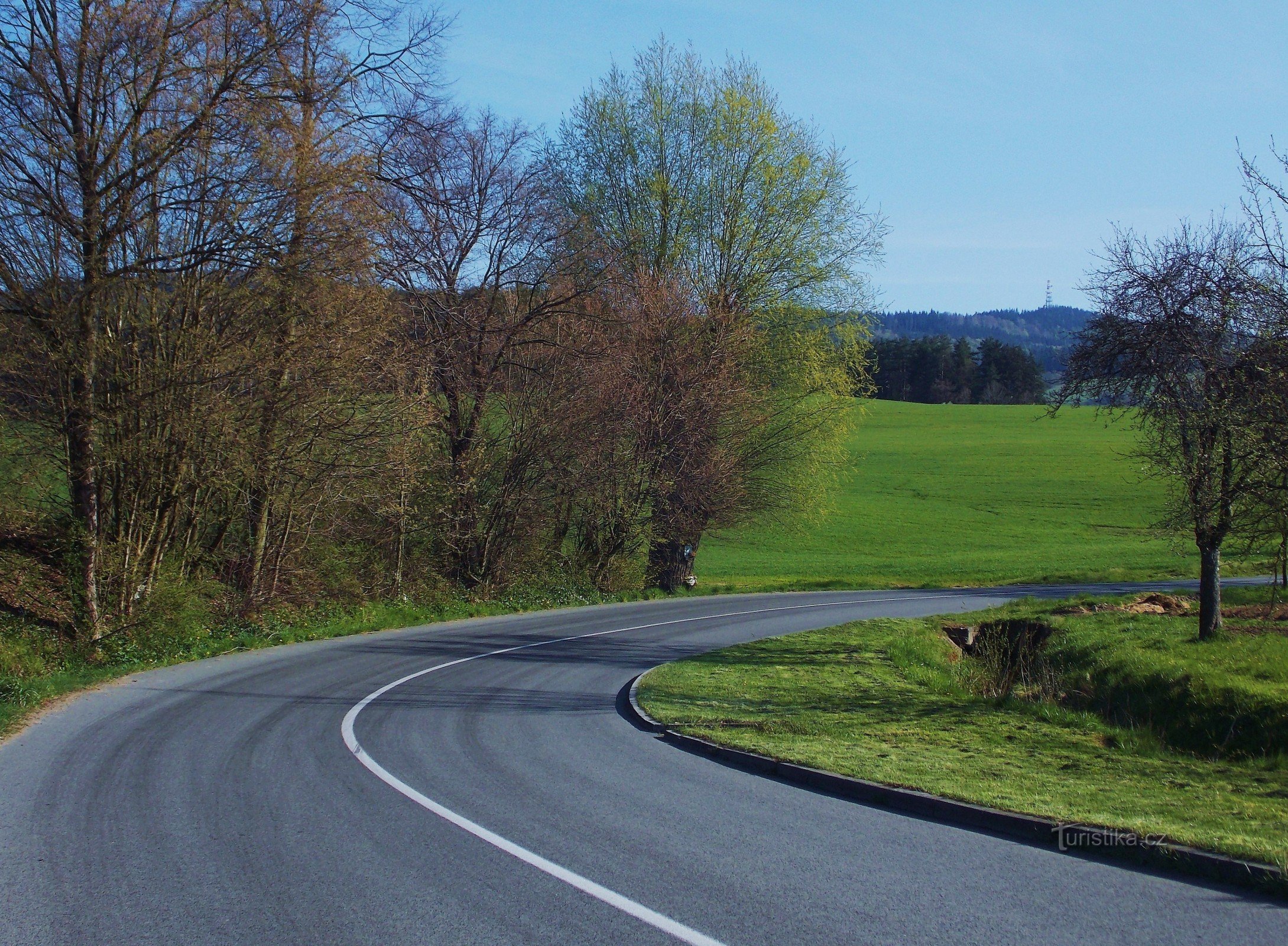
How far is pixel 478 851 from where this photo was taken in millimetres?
6145

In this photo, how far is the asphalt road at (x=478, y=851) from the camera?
195 inches

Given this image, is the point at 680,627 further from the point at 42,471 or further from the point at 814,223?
the point at 814,223

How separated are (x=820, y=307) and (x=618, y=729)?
76.9ft

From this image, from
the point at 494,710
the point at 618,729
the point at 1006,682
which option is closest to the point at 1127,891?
the point at 618,729

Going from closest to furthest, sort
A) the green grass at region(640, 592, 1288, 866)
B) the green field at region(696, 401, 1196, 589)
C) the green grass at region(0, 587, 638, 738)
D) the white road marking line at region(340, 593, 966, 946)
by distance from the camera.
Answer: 1. the white road marking line at region(340, 593, 966, 946)
2. the green grass at region(640, 592, 1288, 866)
3. the green grass at region(0, 587, 638, 738)
4. the green field at region(696, 401, 1196, 589)

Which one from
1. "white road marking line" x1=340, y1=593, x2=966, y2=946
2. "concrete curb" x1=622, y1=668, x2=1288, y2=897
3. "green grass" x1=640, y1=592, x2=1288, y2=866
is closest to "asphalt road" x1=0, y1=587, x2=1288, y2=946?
"white road marking line" x1=340, y1=593, x2=966, y2=946

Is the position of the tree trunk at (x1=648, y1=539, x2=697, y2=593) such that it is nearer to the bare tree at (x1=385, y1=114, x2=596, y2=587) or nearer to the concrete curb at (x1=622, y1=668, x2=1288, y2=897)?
the bare tree at (x1=385, y1=114, x2=596, y2=587)

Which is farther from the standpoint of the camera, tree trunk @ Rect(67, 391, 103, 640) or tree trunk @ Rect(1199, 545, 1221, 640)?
tree trunk @ Rect(1199, 545, 1221, 640)

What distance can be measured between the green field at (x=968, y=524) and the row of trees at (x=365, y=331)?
5528 mm

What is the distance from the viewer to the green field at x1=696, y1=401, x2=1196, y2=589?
124 feet

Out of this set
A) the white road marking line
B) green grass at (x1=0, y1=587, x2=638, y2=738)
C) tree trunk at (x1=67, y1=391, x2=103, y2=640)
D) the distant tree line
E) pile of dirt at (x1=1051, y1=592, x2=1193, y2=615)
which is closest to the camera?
the white road marking line

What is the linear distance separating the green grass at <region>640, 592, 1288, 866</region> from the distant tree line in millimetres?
113561

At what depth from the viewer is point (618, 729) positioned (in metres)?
10.8

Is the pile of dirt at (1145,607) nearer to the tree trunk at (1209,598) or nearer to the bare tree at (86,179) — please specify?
the tree trunk at (1209,598)
